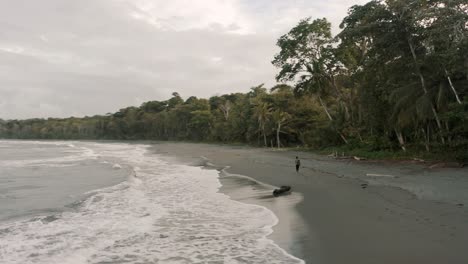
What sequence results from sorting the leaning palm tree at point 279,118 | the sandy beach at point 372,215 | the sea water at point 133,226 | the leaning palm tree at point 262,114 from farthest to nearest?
1. the leaning palm tree at point 262,114
2. the leaning palm tree at point 279,118
3. the sea water at point 133,226
4. the sandy beach at point 372,215

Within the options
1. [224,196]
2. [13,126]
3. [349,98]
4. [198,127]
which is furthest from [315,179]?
[13,126]

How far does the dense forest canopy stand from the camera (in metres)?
17.3

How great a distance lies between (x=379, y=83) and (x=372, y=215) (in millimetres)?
15948

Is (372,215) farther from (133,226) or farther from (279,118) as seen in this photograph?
(279,118)

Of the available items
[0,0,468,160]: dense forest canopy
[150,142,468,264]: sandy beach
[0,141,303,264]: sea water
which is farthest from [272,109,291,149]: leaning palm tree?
[0,141,303,264]: sea water

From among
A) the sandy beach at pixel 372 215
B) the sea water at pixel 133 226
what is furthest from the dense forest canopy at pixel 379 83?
the sea water at pixel 133 226

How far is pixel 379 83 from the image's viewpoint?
76.4 feet

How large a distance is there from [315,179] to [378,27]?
983 cm

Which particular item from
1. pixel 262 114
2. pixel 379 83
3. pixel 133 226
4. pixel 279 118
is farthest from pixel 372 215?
pixel 262 114

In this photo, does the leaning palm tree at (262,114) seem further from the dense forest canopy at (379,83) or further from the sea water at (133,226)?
the sea water at (133,226)

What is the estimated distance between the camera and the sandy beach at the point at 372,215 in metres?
6.58

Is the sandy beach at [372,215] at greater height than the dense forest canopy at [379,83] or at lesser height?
lesser

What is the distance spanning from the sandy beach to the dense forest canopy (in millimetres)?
4367

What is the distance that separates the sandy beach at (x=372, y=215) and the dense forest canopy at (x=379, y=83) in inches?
172
